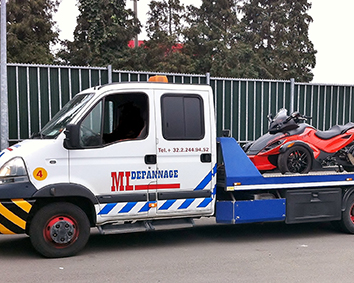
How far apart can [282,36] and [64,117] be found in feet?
80.2

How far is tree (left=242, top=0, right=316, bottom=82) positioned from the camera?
27.8 m

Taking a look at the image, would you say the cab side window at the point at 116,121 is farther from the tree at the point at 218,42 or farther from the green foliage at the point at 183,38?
the tree at the point at 218,42

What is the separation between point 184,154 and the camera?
662 centimetres

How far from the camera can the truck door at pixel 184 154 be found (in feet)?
21.4

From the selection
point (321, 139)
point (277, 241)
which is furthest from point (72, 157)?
point (321, 139)

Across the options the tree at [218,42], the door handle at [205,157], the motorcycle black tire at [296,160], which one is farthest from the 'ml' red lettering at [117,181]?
the tree at [218,42]

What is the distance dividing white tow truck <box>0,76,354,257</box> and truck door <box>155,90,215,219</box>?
0.01m

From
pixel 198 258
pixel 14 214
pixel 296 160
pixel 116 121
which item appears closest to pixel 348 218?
pixel 296 160

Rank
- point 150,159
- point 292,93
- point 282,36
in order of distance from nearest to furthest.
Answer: point 150,159, point 292,93, point 282,36

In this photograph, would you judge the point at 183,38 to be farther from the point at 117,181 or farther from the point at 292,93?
the point at 117,181

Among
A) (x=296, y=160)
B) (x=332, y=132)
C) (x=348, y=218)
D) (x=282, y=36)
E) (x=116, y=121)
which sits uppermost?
(x=282, y=36)

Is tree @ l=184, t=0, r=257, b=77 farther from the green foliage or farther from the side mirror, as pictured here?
the side mirror

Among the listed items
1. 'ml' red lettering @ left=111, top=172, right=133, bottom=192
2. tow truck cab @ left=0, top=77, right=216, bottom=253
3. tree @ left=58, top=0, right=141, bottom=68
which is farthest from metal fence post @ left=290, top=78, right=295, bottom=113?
tree @ left=58, top=0, right=141, bottom=68

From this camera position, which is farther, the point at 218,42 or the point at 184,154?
Answer: the point at 218,42
